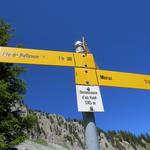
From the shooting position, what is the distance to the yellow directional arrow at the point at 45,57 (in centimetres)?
331

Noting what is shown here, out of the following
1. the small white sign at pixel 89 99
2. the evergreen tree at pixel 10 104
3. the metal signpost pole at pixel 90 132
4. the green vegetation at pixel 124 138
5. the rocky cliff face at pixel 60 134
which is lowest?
the metal signpost pole at pixel 90 132

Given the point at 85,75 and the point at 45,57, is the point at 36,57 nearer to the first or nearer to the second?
the point at 45,57

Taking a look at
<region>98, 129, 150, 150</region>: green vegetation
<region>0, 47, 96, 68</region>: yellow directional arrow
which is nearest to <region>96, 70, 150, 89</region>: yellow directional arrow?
<region>0, 47, 96, 68</region>: yellow directional arrow

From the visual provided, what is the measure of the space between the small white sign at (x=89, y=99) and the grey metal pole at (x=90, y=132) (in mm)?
62

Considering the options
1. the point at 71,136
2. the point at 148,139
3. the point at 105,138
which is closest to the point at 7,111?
the point at 71,136

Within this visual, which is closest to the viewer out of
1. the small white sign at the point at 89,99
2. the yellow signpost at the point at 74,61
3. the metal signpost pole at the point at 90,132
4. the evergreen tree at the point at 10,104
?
the metal signpost pole at the point at 90,132

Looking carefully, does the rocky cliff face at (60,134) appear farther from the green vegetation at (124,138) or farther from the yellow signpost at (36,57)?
the yellow signpost at (36,57)

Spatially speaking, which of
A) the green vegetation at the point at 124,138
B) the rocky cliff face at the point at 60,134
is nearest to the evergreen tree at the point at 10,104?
the rocky cliff face at the point at 60,134

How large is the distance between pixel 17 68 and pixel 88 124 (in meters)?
11.1

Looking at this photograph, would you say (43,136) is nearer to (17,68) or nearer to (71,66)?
(17,68)

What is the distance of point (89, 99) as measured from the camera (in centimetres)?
311

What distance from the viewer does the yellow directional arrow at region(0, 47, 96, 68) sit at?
331 cm

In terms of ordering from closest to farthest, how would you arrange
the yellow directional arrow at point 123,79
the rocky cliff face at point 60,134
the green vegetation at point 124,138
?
the yellow directional arrow at point 123,79 → the rocky cliff face at point 60,134 → the green vegetation at point 124,138

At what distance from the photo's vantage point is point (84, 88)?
10.3 ft
